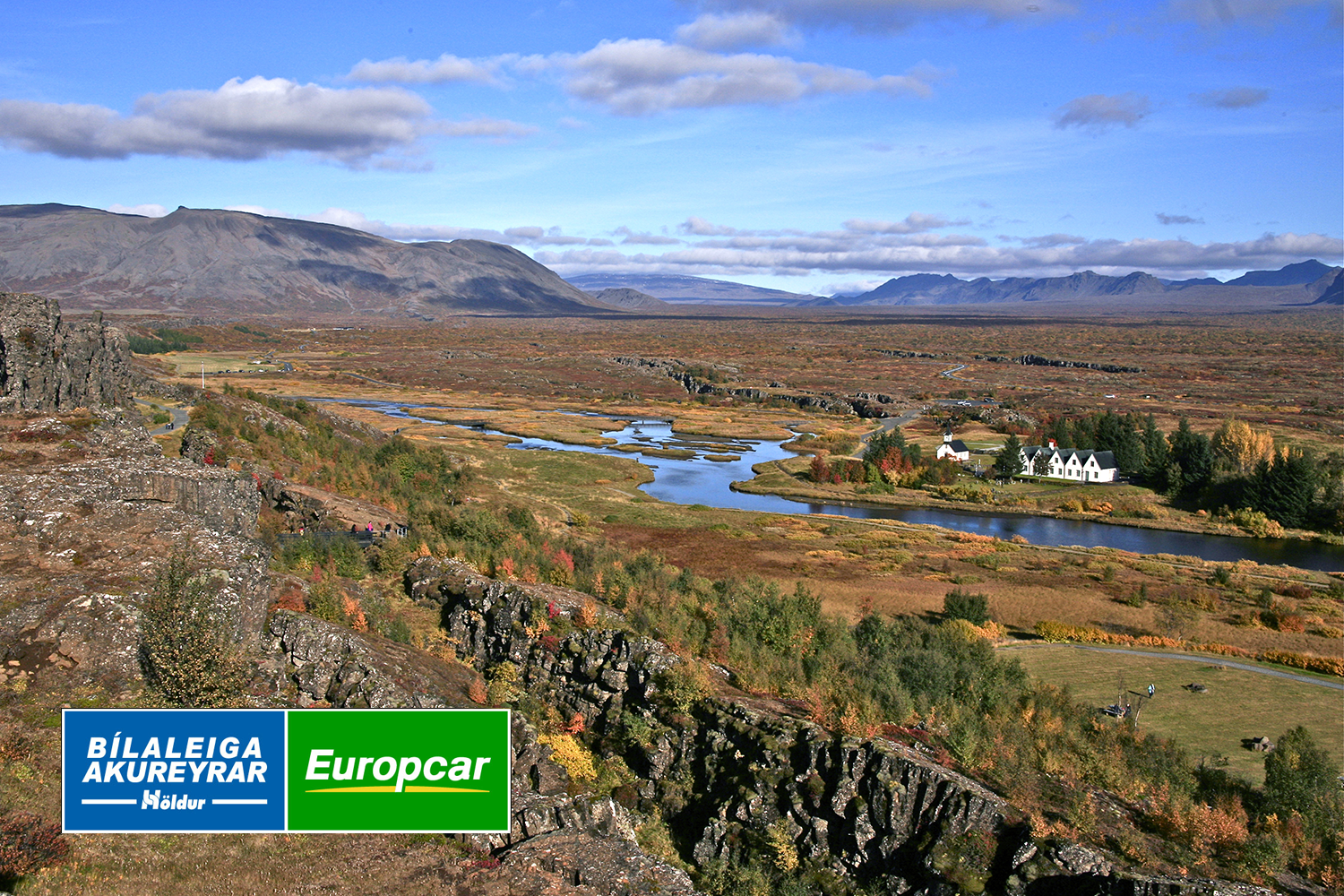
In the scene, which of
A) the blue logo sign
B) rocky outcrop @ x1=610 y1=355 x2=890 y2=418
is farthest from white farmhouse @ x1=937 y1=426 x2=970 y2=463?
the blue logo sign

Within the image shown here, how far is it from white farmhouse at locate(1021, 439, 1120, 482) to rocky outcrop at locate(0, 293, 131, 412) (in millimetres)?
79670

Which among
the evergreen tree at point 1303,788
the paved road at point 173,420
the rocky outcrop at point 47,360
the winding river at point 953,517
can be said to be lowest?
the winding river at point 953,517

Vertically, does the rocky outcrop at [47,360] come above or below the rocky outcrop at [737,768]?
above

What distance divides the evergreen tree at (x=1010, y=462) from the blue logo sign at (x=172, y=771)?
8436cm

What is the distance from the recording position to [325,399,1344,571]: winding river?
6328 centimetres

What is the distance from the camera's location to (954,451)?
9256cm

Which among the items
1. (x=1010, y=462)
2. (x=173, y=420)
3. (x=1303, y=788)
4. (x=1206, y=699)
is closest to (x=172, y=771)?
(x=1303, y=788)

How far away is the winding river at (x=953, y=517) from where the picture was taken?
63.3 m

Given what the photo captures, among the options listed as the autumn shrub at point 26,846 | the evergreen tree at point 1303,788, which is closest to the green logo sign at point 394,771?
the autumn shrub at point 26,846

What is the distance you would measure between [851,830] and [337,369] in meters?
170

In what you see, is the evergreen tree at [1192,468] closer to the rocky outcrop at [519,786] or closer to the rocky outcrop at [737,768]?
the rocky outcrop at [737,768]

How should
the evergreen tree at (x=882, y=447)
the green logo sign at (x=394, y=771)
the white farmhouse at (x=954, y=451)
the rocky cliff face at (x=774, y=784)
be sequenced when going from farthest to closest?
the white farmhouse at (x=954, y=451) < the evergreen tree at (x=882, y=447) < the rocky cliff face at (x=774, y=784) < the green logo sign at (x=394, y=771)

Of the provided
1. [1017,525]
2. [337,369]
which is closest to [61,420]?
[1017,525]

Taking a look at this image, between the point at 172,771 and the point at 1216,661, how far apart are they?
121 feet
